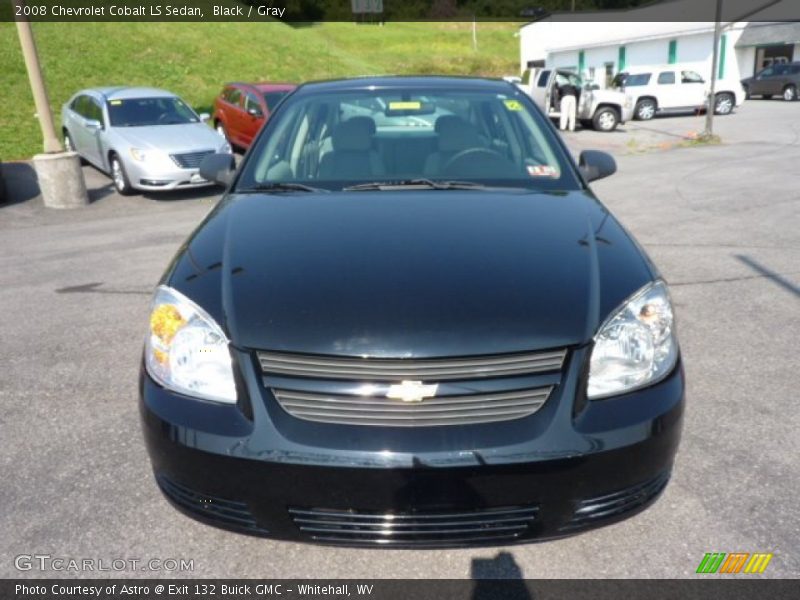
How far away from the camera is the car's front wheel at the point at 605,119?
20.6 metres

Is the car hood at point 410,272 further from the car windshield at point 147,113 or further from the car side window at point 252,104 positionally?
the car side window at point 252,104

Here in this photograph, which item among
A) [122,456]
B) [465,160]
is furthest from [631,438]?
[122,456]

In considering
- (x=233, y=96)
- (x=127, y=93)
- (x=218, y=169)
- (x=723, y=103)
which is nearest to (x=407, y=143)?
(x=218, y=169)

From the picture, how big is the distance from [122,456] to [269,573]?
1.11 m

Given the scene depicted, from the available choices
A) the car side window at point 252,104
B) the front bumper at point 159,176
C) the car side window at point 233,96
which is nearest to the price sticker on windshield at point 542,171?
the front bumper at point 159,176

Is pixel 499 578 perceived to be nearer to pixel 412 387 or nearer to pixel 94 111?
pixel 412 387

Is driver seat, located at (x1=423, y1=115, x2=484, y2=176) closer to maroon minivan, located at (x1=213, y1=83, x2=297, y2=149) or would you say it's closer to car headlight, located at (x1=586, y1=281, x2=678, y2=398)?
car headlight, located at (x1=586, y1=281, x2=678, y2=398)

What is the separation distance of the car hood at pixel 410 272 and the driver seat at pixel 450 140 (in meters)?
0.42

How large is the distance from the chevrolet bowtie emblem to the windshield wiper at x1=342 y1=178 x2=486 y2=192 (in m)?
1.40

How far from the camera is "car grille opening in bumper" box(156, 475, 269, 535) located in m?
2.12

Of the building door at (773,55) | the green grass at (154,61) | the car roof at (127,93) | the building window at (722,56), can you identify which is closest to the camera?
the car roof at (127,93)

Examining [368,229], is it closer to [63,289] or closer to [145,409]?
[145,409]

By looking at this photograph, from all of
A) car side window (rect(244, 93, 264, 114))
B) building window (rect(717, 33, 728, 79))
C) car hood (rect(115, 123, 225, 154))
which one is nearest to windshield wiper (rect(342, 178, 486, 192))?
car hood (rect(115, 123, 225, 154))

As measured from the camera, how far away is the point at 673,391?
224cm
